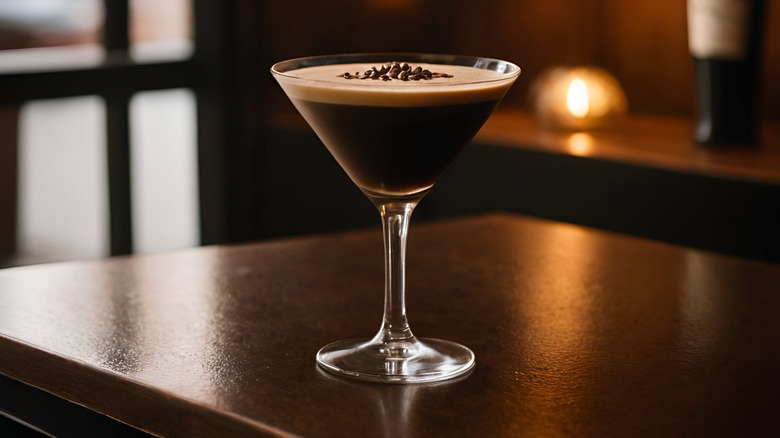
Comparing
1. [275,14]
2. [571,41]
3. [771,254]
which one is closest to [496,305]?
[771,254]

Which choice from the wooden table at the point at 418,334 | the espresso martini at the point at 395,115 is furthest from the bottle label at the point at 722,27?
the espresso martini at the point at 395,115

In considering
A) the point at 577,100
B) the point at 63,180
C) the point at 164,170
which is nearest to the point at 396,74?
the point at 577,100

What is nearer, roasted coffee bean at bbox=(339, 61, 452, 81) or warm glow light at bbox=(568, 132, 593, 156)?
roasted coffee bean at bbox=(339, 61, 452, 81)

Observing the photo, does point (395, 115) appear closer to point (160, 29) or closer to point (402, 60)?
point (402, 60)

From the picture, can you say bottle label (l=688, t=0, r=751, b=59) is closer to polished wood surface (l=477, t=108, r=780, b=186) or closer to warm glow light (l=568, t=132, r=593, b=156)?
polished wood surface (l=477, t=108, r=780, b=186)

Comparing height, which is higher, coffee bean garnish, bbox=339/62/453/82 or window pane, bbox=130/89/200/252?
coffee bean garnish, bbox=339/62/453/82

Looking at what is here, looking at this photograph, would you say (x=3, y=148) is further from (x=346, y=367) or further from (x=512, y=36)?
(x=346, y=367)

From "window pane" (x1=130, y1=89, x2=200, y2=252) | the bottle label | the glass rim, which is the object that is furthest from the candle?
the glass rim
